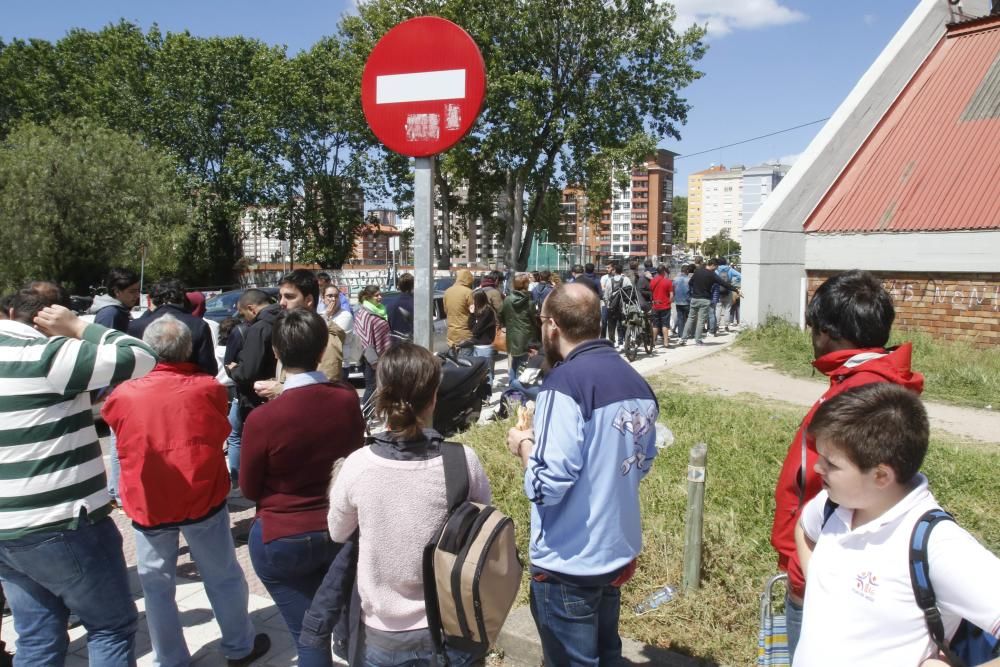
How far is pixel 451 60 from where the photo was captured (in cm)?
319

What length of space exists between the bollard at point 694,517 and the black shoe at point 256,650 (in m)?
2.24

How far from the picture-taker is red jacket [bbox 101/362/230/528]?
323 centimetres

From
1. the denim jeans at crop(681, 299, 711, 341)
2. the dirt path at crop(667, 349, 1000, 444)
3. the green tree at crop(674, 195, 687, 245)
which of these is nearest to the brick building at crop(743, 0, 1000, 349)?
the denim jeans at crop(681, 299, 711, 341)

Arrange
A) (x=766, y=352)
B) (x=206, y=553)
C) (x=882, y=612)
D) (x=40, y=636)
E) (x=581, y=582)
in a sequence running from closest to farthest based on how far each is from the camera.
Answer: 1. (x=882, y=612)
2. (x=581, y=582)
3. (x=40, y=636)
4. (x=206, y=553)
5. (x=766, y=352)

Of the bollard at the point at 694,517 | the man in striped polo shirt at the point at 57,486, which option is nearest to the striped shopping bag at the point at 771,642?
the bollard at the point at 694,517

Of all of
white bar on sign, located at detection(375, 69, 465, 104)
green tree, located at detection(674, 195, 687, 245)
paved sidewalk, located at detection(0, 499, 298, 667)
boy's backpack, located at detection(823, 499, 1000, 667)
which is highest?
→ green tree, located at detection(674, 195, 687, 245)

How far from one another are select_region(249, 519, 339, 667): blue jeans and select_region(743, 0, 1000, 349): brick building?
39.4 feet

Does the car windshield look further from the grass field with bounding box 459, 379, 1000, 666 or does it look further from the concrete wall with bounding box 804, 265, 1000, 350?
the concrete wall with bounding box 804, 265, 1000, 350

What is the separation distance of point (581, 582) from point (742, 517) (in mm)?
2566

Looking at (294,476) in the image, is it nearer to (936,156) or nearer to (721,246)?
(936,156)

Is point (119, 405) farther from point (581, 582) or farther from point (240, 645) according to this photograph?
point (581, 582)

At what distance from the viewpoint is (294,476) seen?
2.92 meters

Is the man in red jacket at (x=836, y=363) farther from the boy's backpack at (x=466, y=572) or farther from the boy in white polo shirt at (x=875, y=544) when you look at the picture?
the boy's backpack at (x=466, y=572)

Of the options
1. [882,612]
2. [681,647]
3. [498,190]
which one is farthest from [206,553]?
[498,190]
